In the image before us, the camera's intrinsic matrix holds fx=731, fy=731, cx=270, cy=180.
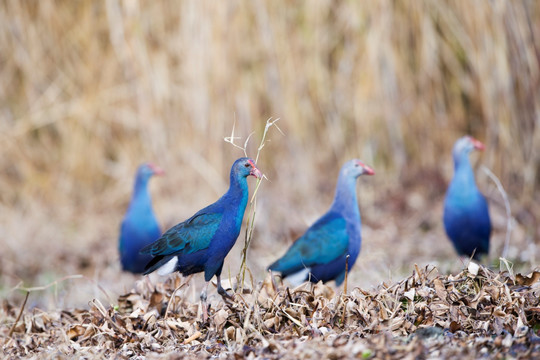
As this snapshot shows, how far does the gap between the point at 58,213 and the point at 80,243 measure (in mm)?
1020

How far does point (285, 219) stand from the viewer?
603 centimetres

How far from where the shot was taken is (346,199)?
14.0 ft

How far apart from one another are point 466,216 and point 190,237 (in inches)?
95.3

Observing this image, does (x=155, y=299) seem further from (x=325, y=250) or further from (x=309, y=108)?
(x=309, y=108)

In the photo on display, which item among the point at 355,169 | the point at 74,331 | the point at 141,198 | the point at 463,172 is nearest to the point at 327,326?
the point at 74,331

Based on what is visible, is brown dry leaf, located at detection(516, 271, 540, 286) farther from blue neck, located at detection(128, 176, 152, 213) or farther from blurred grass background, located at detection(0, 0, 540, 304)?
blue neck, located at detection(128, 176, 152, 213)

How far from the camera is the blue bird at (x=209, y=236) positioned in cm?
291

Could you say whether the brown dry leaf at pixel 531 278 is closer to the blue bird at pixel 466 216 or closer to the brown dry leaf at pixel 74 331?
the brown dry leaf at pixel 74 331

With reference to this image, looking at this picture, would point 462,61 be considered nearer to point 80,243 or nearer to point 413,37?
point 413,37

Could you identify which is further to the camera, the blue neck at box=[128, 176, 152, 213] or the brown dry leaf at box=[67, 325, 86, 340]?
the blue neck at box=[128, 176, 152, 213]

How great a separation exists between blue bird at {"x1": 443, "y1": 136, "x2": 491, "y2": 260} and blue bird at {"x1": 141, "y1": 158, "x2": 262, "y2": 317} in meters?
2.25

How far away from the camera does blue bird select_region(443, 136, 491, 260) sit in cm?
473

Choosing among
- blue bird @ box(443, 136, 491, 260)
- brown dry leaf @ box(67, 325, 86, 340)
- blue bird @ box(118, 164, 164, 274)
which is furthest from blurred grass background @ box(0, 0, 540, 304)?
brown dry leaf @ box(67, 325, 86, 340)

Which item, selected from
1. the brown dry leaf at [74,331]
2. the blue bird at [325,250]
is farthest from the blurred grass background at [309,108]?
the brown dry leaf at [74,331]
